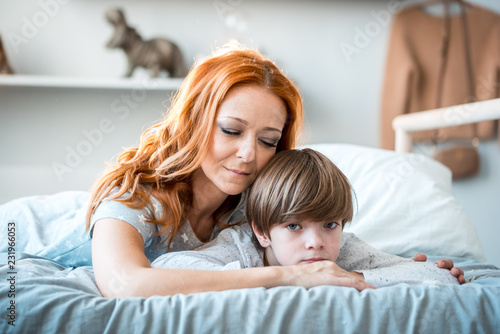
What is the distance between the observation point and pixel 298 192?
2.50ft

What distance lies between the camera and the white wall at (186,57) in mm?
1969

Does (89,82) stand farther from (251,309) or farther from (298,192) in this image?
(251,309)

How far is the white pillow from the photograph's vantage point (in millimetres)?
1148

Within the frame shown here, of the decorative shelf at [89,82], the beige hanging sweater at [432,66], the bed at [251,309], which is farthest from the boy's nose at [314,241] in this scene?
the beige hanging sweater at [432,66]

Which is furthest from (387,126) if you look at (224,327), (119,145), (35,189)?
(224,327)

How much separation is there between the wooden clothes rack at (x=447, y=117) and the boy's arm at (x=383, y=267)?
2.12 ft

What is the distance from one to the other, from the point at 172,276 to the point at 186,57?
1577mm

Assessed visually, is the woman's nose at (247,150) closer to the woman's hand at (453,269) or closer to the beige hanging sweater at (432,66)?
the woman's hand at (453,269)

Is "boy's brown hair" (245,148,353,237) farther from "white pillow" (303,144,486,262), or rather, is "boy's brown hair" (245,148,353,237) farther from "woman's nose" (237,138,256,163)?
"white pillow" (303,144,486,262)

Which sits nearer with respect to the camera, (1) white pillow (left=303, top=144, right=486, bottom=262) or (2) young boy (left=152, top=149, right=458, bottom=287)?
(2) young boy (left=152, top=149, right=458, bottom=287)

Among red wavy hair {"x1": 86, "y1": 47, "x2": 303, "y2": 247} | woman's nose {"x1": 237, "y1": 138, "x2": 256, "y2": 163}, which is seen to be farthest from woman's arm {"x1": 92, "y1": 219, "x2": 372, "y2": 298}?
woman's nose {"x1": 237, "y1": 138, "x2": 256, "y2": 163}

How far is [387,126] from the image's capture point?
2150mm

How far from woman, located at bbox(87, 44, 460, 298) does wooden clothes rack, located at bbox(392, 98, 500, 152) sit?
0.61 m

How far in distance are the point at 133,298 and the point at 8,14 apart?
73.0 inches
